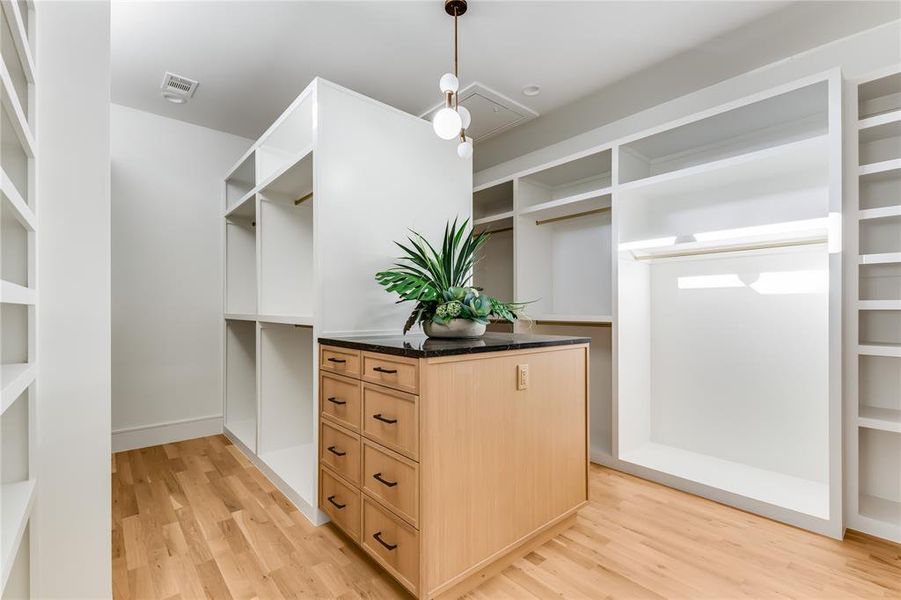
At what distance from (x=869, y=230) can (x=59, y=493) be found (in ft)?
11.3

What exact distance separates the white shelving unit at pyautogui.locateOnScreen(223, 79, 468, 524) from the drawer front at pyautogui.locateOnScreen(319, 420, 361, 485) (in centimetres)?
9

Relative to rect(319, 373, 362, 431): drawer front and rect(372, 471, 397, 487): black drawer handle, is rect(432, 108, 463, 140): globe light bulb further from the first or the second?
rect(372, 471, 397, 487): black drawer handle

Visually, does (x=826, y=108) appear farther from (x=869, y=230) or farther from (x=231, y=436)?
(x=231, y=436)

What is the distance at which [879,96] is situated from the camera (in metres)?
2.04

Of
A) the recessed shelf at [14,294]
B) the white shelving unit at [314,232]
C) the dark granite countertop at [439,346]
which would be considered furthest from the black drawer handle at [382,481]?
the recessed shelf at [14,294]

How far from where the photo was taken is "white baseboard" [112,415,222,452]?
3.16 meters

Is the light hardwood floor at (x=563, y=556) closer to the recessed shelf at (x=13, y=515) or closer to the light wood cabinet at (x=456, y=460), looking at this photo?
the light wood cabinet at (x=456, y=460)

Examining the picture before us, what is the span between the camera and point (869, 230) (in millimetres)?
2053

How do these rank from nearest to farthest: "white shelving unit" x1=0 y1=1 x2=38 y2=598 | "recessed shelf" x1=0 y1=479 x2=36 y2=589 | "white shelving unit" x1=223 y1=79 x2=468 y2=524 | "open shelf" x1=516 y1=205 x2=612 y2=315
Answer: "recessed shelf" x1=0 y1=479 x2=36 y2=589
"white shelving unit" x1=0 y1=1 x2=38 y2=598
"white shelving unit" x1=223 y1=79 x2=468 y2=524
"open shelf" x1=516 y1=205 x2=612 y2=315

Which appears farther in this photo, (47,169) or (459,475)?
(459,475)

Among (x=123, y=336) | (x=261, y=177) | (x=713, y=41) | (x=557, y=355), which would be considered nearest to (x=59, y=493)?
(x=557, y=355)

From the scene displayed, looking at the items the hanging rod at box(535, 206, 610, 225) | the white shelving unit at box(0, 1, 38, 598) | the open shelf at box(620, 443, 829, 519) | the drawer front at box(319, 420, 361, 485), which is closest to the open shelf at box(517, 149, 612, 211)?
the hanging rod at box(535, 206, 610, 225)

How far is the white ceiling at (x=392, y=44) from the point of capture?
2.21 meters

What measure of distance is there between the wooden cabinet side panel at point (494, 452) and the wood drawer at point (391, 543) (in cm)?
6
